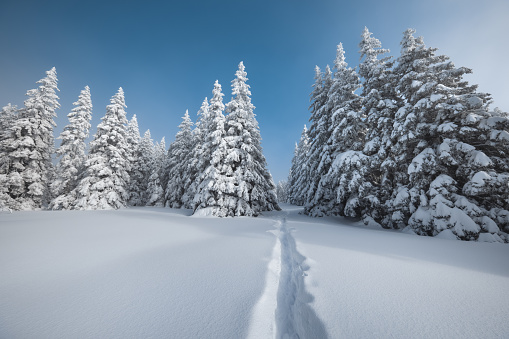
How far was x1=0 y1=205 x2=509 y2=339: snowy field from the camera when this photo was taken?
85.0 inches

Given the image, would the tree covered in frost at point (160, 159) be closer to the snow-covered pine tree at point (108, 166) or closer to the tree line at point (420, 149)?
the snow-covered pine tree at point (108, 166)

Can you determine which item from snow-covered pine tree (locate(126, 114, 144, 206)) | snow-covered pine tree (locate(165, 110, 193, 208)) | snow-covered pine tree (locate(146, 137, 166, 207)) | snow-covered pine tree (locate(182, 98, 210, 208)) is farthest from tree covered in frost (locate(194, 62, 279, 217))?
snow-covered pine tree (locate(126, 114, 144, 206))

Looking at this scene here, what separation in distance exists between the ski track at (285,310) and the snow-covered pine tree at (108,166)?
2108 cm

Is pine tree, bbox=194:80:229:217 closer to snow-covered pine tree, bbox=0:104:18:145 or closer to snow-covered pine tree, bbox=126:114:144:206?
snow-covered pine tree, bbox=126:114:144:206

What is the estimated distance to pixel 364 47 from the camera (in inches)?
584

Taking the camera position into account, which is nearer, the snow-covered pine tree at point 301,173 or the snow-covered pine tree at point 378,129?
Answer: the snow-covered pine tree at point 378,129

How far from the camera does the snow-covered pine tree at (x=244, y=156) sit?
16.1 m

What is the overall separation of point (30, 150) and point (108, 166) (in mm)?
6266

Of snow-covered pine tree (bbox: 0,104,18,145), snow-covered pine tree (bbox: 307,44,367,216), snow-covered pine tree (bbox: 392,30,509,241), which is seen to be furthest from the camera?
snow-covered pine tree (bbox: 0,104,18,145)

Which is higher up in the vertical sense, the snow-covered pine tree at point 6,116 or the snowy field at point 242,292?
the snow-covered pine tree at point 6,116

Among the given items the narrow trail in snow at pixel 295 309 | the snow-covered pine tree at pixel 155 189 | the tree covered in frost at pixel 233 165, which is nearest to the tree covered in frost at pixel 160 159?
the snow-covered pine tree at pixel 155 189

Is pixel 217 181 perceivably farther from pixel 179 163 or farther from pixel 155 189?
pixel 155 189

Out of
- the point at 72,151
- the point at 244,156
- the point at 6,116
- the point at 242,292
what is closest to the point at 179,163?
the point at 72,151

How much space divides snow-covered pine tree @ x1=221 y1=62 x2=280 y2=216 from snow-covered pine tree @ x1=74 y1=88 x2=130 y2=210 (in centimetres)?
1241
